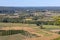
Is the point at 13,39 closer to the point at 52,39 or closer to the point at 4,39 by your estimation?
the point at 4,39

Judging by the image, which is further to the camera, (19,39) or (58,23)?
(58,23)

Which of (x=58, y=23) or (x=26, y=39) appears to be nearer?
(x=26, y=39)

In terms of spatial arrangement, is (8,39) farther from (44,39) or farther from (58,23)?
(58,23)

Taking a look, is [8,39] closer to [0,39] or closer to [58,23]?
[0,39]

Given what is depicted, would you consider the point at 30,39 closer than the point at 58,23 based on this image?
Yes

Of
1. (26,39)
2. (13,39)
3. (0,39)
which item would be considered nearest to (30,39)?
(26,39)

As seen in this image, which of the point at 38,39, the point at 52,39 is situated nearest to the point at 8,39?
Answer: the point at 38,39

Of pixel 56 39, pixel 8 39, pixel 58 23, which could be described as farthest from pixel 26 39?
pixel 58 23
